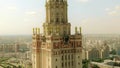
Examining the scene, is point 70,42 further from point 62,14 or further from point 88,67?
point 88,67

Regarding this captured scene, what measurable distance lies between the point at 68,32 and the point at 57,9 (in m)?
1.52

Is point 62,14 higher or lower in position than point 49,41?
higher

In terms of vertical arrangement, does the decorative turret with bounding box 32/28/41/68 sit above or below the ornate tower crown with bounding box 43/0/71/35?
below

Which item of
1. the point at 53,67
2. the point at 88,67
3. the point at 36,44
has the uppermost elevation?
the point at 36,44

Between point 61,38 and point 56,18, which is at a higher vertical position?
point 56,18

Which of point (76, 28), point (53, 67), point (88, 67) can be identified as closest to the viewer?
point (53, 67)

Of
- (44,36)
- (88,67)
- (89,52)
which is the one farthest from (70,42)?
(89,52)

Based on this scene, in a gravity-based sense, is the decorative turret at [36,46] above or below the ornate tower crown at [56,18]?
below

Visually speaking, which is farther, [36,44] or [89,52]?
[89,52]

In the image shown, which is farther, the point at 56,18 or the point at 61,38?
the point at 56,18

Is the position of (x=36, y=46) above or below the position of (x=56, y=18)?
below

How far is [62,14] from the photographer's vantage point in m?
14.3

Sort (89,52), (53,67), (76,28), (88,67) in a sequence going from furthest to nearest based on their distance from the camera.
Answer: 1. (89,52)
2. (88,67)
3. (76,28)
4. (53,67)

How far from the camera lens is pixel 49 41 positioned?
530 inches
